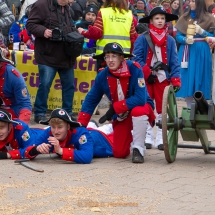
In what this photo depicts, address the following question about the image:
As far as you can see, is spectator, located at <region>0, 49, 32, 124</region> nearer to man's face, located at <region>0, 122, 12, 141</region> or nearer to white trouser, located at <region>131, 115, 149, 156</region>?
man's face, located at <region>0, 122, 12, 141</region>

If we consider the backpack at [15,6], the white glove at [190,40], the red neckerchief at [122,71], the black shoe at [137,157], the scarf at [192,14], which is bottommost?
the black shoe at [137,157]

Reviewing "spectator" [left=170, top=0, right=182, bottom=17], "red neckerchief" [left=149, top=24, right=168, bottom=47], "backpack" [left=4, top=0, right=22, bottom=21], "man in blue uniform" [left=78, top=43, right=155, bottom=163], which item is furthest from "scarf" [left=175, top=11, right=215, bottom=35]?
"spectator" [left=170, top=0, right=182, bottom=17]

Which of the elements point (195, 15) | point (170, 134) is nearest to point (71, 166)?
point (170, 134)

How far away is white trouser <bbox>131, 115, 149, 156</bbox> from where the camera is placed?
24.6 ft

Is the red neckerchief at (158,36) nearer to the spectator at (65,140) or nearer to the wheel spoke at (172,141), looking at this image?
the wheel spoke at (172,141)

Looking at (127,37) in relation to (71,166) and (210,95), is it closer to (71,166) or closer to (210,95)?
(210,95)

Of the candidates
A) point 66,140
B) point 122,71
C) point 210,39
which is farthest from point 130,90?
point 210,39

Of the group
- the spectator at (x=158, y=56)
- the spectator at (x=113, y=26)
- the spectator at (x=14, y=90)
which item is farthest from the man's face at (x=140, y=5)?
the spectator at (x=14, y=90)

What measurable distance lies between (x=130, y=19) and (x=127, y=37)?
0.25m

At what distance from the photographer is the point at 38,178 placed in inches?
258

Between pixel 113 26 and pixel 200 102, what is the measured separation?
3.42 m

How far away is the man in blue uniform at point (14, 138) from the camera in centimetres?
735

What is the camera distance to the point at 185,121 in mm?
7293

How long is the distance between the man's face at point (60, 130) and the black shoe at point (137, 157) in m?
0.73
